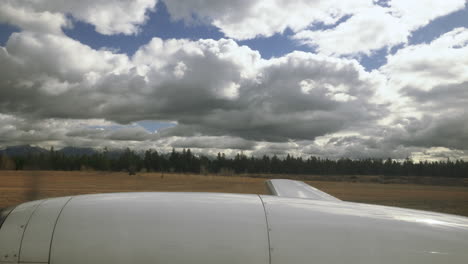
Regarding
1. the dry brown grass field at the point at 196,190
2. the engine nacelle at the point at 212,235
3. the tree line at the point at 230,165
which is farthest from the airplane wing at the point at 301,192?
the tree line at the point at 230,165

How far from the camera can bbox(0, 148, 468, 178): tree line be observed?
184 feet

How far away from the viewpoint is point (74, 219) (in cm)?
285

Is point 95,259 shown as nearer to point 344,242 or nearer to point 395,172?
point 344,242

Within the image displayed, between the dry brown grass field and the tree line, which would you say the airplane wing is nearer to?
the dry brown grass field

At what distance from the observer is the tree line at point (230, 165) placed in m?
56.2

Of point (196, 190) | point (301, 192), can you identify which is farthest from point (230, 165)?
point (301, 192)

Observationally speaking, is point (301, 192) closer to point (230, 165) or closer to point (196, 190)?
point (196, 190)

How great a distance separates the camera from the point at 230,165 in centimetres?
7238

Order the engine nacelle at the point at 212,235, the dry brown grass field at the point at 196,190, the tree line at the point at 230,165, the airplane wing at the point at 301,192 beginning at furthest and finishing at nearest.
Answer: the tree line at the point at 230,165
the dry brown grass field at the point at 196,190
the airplane wing at the point at 301,192
the engine nacelle at the point at 212,235

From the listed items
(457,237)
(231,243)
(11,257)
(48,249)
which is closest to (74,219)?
(48,249)

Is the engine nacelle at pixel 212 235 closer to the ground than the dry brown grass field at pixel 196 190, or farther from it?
farther from it

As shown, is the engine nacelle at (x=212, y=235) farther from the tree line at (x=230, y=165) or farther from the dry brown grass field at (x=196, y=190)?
the tree line at (x=230, y=165)

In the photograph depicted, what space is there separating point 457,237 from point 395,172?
3394 inches

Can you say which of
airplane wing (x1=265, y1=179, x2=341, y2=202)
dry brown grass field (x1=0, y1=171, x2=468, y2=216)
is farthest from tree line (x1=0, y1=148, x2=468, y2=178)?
airplane wing (x1=265, y1=179, x2=341, y2=202)
